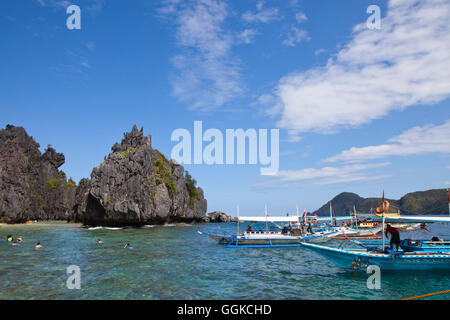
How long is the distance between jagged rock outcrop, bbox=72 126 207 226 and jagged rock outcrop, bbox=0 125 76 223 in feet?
74.0

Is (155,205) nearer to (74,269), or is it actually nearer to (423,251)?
(74,269)

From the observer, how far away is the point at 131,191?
82.8 meters

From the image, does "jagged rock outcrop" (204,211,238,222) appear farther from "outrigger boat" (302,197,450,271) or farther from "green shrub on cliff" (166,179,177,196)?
"outrigger boat" (302,197,450,271)

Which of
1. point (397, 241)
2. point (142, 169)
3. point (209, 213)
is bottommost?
point (209, 213)

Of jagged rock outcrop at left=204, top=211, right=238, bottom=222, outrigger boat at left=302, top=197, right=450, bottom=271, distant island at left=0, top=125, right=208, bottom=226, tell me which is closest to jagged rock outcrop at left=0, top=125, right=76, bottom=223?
distant island at left=0, top=125, right=208, bottom=226

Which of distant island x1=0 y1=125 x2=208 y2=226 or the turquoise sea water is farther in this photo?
distant island x1=0 y1=125 x2=208 y2=226

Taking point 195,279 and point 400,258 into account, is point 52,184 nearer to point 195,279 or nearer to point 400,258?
point 195,279

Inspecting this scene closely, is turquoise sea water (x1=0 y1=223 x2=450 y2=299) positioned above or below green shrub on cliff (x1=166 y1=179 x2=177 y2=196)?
below

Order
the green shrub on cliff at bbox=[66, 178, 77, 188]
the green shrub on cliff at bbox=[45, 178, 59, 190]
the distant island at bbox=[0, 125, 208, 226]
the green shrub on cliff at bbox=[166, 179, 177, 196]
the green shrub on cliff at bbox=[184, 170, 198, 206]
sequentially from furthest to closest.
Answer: the green shrub on cliff at bbox=[66, 178, 77, 188], the green shrub on cliff at bbox=[45, 178, 59, 190], the green shrub on cliff at bbox=[184, 170, 198, 206], the green shrub on cliff at bbox=[166, 179, 177, 196], the distant island at bbox=[0, 125, 208, 226]

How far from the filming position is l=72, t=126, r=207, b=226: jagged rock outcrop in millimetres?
79375

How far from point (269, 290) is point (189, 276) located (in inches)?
255

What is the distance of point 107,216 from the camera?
79.1m

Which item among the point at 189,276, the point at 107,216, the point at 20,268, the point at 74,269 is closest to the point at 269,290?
the point at 189,276

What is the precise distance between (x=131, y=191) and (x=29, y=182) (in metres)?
85.9
